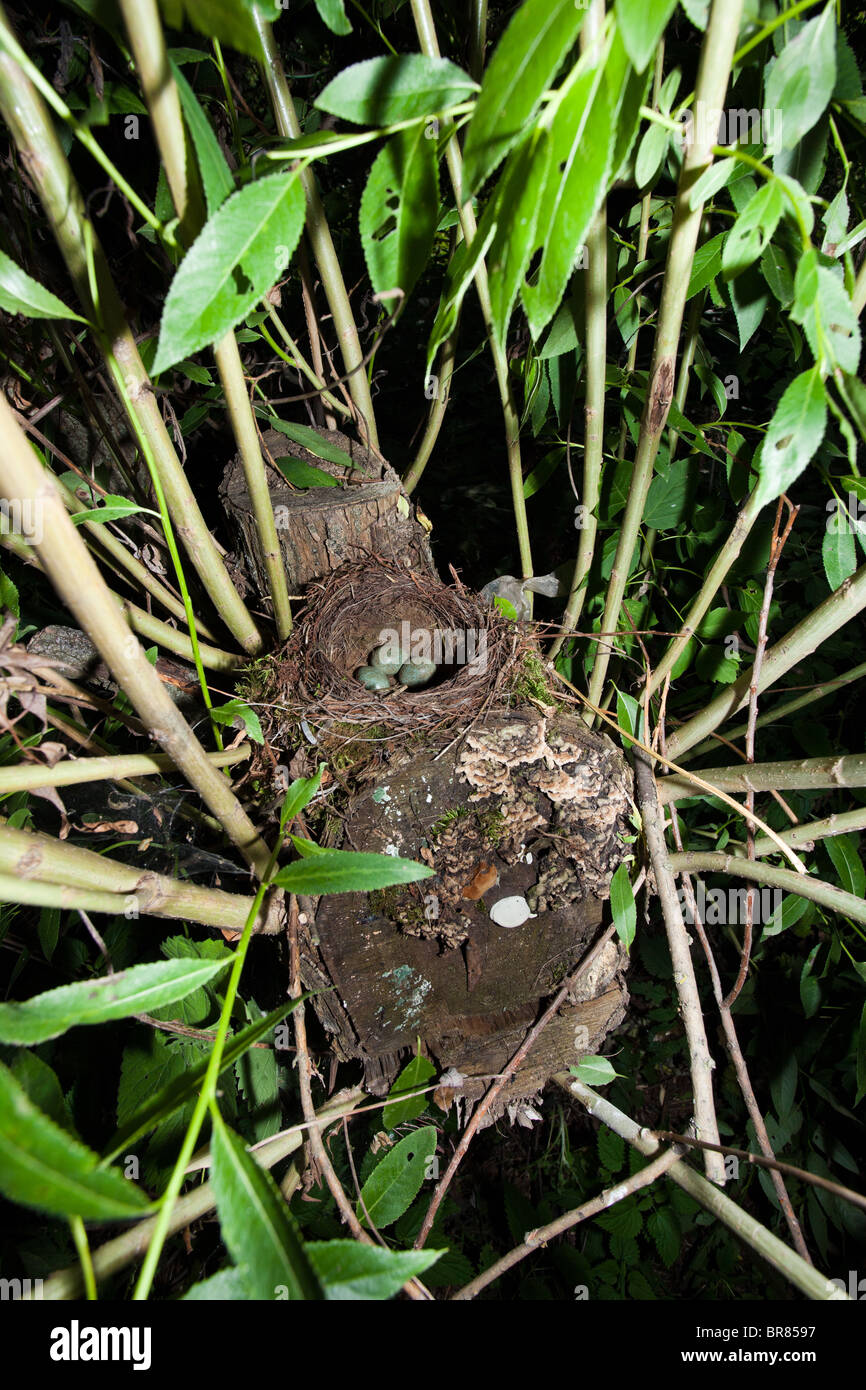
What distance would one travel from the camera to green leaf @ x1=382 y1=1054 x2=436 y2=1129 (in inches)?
36.8

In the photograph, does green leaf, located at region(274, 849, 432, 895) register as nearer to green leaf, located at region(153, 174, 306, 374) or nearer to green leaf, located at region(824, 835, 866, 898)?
green leaf, located at region(153, 174, 306, 374)

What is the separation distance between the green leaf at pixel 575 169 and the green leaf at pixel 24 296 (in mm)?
375

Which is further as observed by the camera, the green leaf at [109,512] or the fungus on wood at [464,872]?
the fungus on wood at [464,872]

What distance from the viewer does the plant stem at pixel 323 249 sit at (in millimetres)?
997

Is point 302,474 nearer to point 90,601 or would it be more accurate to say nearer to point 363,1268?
point 90,601

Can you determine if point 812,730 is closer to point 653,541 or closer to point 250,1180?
point 653,541

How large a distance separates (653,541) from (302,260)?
0.78 meters

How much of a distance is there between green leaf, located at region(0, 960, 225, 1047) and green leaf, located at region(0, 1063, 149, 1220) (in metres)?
0.06

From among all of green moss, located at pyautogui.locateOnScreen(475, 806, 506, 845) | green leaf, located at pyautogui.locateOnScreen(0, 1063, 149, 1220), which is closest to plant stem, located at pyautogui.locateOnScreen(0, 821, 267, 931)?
green leaf, located at pyautogui.locateOnScreen(0, 1063, 149, 1220)

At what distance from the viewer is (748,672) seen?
1.04 meters

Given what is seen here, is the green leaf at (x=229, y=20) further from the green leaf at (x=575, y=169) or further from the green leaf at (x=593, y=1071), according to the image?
the green leaf at (x=593, y=1071)
